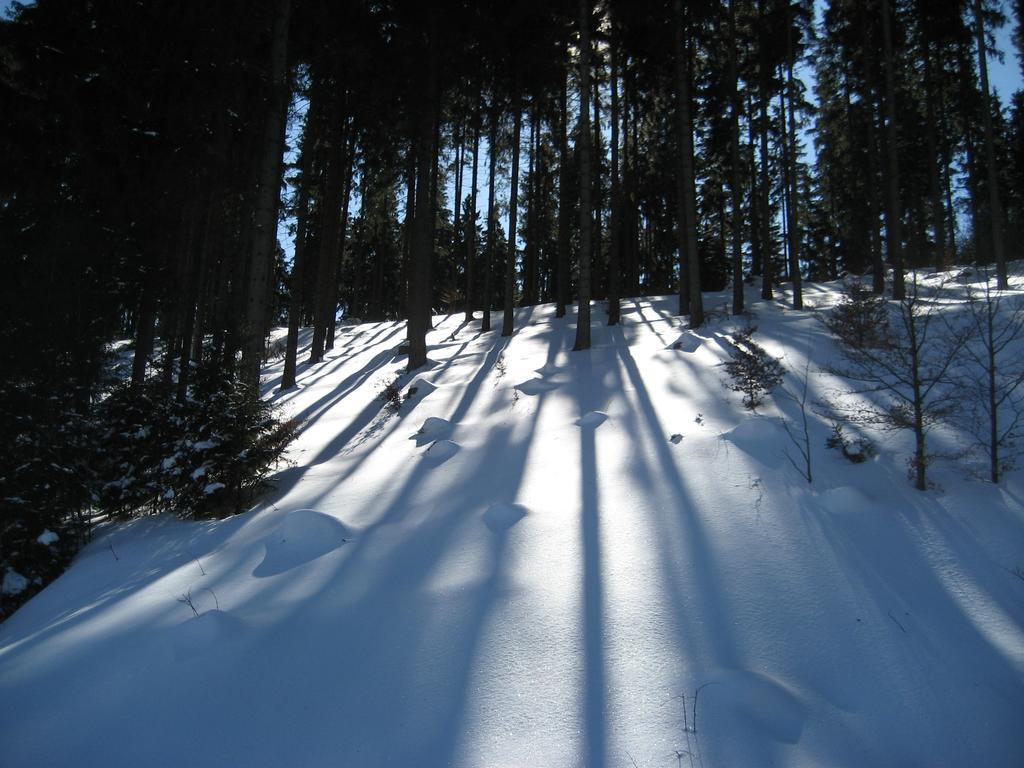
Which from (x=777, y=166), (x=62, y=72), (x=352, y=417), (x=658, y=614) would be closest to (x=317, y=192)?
(x=62, y=72)

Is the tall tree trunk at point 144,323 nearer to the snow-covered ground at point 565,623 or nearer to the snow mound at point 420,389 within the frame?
the snow mound at point 420,389

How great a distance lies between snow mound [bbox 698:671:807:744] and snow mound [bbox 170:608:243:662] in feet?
9.79

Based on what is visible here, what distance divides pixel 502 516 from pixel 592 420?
2763 millimetres

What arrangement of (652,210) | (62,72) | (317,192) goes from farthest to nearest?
1. (652,210)
2. (317,192)
3. (62,72)

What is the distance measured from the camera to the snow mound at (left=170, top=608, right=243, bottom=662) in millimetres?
3330

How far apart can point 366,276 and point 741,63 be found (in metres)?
32.2

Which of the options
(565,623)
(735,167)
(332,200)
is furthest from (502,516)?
(735,167)

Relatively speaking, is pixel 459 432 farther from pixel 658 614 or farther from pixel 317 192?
pixel 317 192

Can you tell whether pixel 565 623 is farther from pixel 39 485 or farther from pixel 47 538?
pixel 39 485

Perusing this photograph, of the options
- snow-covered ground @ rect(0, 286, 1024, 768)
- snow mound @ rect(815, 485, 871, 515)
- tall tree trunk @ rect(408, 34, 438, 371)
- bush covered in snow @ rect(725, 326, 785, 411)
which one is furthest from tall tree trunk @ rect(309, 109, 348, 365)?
snow mound @ rect(815, 485, 871, 515)

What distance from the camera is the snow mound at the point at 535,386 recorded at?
9.12 meters

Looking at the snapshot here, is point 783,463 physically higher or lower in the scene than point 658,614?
higher

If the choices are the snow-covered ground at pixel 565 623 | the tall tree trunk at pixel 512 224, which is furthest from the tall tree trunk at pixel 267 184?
the tall tree trunk at pixel 512 224

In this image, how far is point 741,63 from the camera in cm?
1806
